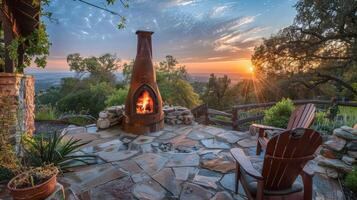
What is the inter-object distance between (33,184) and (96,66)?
44.8 ft

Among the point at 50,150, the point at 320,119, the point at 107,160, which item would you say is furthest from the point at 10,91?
the point at 320,119

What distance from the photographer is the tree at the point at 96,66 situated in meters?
14.3

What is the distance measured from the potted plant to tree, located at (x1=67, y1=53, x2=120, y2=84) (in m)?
12.8

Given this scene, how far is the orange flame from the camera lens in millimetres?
4816

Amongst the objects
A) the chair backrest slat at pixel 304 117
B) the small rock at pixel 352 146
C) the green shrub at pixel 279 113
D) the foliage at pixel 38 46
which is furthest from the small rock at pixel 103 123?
the small rock at pixel 352 146

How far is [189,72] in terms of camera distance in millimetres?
14180

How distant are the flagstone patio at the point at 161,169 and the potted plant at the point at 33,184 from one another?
15.7 inches

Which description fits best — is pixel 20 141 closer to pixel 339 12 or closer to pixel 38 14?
pixel 38 14

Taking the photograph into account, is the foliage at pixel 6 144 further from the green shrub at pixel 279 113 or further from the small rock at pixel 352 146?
the green shrub at pixel 279 113

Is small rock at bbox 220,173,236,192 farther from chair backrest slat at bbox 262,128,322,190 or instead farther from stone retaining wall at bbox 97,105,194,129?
stone retaining wall at bbox 97,105,194,129

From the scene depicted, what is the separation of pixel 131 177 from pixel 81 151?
54.9 inches

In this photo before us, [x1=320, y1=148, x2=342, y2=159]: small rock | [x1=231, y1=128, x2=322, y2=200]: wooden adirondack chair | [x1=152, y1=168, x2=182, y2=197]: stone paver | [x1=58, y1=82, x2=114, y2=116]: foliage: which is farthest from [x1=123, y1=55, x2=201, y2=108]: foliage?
[x1=231, y1=128, x2=322, y2=200]: wooden adirondack chair

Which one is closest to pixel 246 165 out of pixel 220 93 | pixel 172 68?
pixel 172 68

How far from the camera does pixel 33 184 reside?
1.97m
